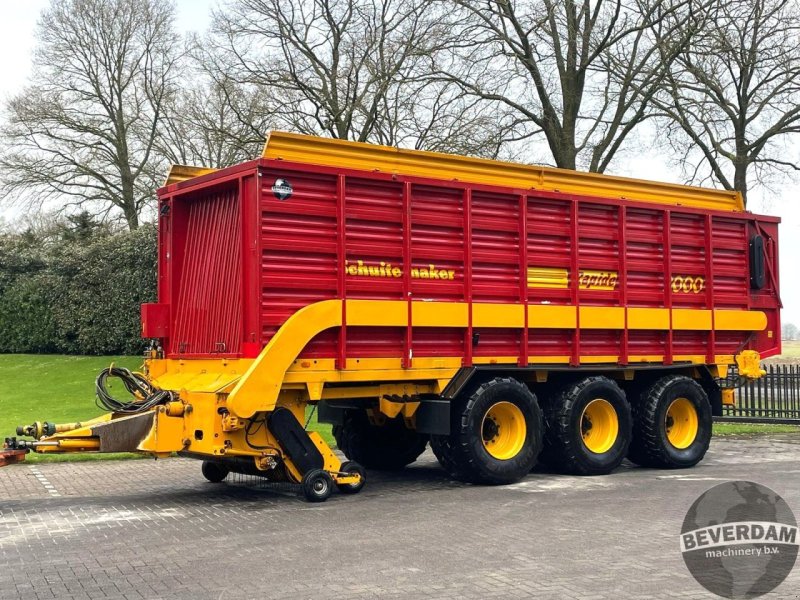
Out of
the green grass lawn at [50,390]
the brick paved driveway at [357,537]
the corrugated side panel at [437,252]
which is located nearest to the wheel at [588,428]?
the brick paved driveway at [357,537]

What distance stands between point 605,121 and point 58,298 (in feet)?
53.9

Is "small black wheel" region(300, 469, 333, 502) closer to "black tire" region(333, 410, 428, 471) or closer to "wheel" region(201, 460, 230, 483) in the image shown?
"wheel" region(201, 460, 230, 483)

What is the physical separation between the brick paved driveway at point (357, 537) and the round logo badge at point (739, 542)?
15 centimetres

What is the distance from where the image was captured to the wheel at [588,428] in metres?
12.2

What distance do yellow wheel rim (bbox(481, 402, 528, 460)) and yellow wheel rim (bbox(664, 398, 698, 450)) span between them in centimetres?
286

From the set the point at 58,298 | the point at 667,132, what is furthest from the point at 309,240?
the point at 58,298

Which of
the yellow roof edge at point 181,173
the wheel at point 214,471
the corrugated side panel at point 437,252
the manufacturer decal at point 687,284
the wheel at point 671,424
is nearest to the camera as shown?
the corrugated side panel at point 437,252

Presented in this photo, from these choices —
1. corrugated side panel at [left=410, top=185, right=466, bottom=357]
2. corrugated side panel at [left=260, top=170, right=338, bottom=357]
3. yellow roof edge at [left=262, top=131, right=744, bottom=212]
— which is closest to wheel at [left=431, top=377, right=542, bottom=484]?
corrugated side panel at [left=410, top=185, right=466, bottom=357]

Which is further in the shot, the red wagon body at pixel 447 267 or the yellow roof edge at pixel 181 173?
the yellow roof edge at pixel 181 173

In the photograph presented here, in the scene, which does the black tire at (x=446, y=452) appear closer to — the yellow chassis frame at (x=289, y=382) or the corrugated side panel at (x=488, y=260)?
the yellow chassis frame at (x=289, y=382)

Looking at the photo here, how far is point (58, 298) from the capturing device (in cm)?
2948

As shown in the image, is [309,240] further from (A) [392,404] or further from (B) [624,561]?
(B) [624,561]

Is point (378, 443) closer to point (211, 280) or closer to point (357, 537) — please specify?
point (211, 280)

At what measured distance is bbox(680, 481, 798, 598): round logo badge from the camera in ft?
22.0
